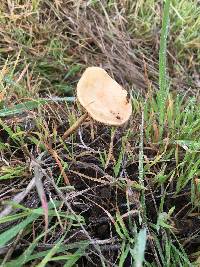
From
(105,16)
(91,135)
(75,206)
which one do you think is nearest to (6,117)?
(91,135)

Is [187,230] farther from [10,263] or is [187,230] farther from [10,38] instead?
[10,38]

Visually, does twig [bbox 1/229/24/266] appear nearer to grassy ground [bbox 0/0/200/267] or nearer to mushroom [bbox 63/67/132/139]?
grassy ground [bbox 0/0/200/267]

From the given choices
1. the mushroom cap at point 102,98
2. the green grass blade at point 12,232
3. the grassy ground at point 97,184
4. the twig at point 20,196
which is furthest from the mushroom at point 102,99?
the green grass blade at point 12,232

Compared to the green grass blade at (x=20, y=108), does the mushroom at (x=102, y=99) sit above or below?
above

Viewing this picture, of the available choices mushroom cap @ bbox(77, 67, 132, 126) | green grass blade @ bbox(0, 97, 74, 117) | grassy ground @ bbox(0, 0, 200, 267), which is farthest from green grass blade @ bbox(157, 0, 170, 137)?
green grass blade @ bbox(0, 97, 74, 117)

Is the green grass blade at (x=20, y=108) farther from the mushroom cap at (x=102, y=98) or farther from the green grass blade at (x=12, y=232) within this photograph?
the green grass blade at (x=12, y=232)

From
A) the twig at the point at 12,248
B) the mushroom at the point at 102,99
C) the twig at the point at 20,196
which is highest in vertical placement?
the mushroom at the point at 102,99

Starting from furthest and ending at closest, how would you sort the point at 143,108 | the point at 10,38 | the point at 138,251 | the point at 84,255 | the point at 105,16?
the point at 105,16 < the point at 10,38 < the point at 143,108 < the point at 84,255 < the point at 138,251

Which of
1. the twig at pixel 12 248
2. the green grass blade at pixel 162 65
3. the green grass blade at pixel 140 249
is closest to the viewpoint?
the green grass blade at pixel 140 249
